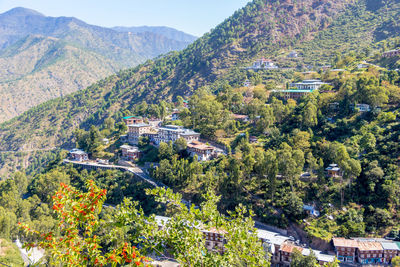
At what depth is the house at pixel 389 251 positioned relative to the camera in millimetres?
27250

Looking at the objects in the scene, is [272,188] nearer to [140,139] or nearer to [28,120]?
[140,139]

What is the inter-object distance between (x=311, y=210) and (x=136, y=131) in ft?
124

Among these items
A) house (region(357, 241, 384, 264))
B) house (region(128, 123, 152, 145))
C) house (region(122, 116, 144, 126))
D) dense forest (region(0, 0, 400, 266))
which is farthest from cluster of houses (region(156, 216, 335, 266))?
house (region(122, 116, 144, 126))

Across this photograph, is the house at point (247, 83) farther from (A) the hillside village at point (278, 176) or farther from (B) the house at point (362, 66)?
(B) the house at point (362, 66)

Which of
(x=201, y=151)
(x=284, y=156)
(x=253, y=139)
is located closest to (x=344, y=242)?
(x=284, y=156)

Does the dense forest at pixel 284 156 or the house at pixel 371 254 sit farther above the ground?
the dense forest at pixel 284 156

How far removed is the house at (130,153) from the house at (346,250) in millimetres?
36945

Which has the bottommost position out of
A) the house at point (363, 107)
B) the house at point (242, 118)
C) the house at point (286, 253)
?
the house at point (286, 253)

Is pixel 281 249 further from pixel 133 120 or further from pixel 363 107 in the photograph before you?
pixel 133 120

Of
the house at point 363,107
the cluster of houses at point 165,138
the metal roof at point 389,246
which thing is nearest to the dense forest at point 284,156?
the house at point 363,107

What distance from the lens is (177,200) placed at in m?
8.50

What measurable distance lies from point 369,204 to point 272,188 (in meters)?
10.9

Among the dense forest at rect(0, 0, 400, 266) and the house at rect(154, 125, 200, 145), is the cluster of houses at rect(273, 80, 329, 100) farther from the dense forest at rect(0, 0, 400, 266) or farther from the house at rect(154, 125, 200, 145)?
the house at rect(154, 125, 200, 145)

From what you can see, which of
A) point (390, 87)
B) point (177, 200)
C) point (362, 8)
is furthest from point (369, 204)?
point (362, 8)
